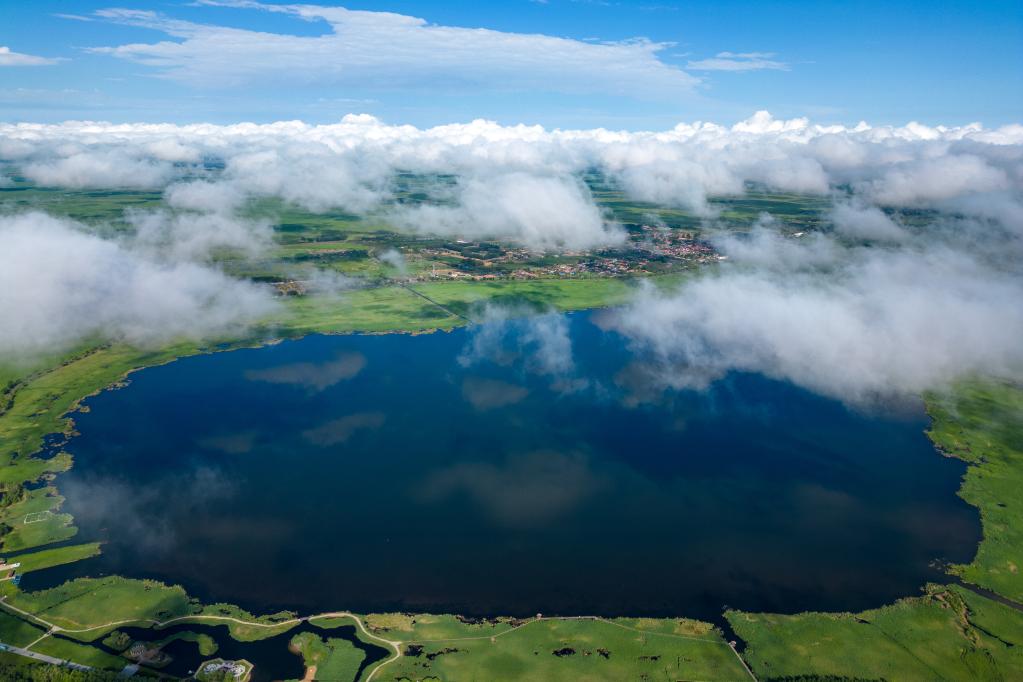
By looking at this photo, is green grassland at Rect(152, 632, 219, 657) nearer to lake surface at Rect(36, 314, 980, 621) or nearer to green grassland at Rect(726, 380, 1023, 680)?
lake surface at Rect(36, 314, 980, 621)

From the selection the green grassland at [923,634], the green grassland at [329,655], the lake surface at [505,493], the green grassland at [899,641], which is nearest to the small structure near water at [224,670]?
the green grassland at [329,655]

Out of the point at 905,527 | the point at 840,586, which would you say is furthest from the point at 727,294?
the point at 840,586

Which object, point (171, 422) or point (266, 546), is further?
point (171, 422)

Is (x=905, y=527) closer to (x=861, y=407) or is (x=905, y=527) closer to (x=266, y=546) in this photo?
(x=861, y=407)

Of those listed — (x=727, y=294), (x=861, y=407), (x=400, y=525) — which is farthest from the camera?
(x=727, y=294)

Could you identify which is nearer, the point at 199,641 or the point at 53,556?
the point at 199,641

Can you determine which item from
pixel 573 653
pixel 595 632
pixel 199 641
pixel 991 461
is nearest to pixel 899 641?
pixel 595 632

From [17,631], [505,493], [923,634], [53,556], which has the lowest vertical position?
[923,634]

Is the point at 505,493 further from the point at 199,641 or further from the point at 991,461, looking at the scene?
the point at 991,461
